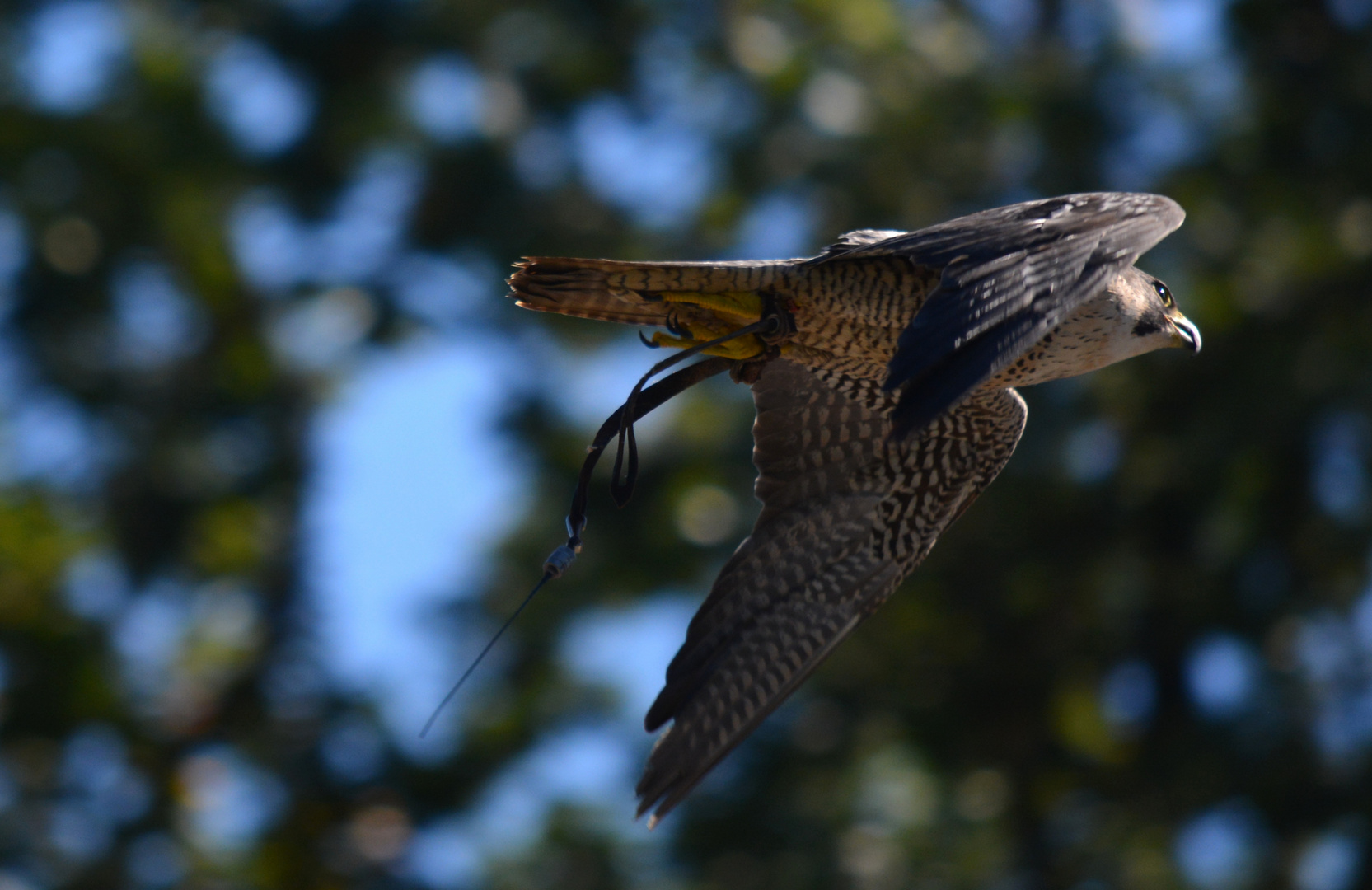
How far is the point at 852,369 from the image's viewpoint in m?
4.22

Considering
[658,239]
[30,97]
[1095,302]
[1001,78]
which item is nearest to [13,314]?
[30,97]

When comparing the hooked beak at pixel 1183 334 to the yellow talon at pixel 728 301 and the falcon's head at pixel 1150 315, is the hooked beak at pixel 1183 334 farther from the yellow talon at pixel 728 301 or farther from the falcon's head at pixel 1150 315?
the yellow talon at pixel 728 301

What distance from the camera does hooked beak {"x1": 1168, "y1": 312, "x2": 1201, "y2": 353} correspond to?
158 inches

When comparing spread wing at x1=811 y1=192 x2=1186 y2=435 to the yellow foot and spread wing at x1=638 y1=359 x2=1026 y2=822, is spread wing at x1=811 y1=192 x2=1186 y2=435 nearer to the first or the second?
the yellow foot

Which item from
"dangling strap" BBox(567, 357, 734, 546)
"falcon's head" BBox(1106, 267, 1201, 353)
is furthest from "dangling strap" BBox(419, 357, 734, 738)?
"falcon's head" BBox(1106, 267, 1201, 353)

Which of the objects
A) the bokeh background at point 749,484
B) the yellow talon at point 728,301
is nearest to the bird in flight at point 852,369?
the yellow talon at point 728,301

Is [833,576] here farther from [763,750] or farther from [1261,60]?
[1261,60]

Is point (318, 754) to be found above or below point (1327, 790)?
above

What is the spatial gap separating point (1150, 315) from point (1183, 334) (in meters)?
0.18

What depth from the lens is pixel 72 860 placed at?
8398mm

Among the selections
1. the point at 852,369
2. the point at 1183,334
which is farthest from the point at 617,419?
the point at 1183,334

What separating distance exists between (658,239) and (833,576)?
6.52 m

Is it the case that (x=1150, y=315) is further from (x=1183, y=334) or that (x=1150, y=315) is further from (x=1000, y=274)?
(x=1000, y=274)

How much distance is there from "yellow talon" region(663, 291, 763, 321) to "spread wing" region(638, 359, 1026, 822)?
54cm
